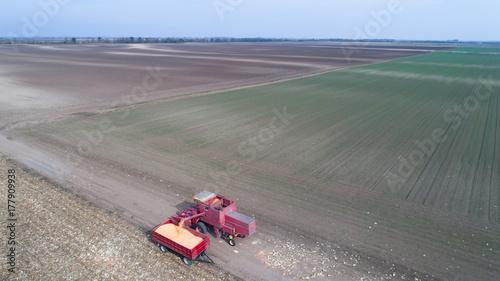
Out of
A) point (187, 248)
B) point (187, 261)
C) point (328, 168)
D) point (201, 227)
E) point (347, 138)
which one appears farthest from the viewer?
point (347, 138)

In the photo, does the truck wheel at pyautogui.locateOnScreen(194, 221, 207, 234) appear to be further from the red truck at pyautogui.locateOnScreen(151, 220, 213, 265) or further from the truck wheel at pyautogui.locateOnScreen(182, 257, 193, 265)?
the truck wheel at pyautogui.locateOnScreen(182, 257, 193, 265)

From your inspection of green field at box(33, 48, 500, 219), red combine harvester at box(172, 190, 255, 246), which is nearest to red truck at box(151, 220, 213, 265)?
red combine harvester at box(172, 190, 255, 246)

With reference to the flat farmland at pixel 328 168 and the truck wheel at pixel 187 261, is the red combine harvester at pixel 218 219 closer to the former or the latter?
the flat farmland at pixel 328 168

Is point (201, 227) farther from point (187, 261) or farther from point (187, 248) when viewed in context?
point (187, 248)

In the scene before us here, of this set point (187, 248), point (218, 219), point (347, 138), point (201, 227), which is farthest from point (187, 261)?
point (347, 138)

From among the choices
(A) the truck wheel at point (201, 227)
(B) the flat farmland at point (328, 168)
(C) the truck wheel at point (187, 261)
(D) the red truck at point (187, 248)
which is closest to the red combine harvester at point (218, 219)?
(A) the truck wheel at point (201, 227)

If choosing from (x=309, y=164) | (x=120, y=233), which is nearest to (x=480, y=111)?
(x=309, y=164)
